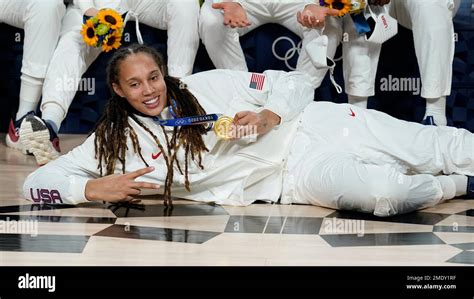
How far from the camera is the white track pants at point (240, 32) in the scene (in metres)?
4.21

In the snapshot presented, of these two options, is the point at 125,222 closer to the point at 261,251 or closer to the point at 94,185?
the point at 94,185

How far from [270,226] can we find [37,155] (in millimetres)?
1382

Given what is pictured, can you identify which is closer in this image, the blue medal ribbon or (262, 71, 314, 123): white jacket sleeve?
the blue medal ribbon

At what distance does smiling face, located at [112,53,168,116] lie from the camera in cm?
320

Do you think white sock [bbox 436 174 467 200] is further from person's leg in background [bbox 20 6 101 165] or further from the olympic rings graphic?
person's leg in background [bbox 20 6 101 165]

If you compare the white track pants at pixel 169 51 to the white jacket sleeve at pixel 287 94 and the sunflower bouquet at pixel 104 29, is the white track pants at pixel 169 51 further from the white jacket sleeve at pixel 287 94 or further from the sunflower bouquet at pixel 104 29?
the white jacket sleeve at pixel 287 94

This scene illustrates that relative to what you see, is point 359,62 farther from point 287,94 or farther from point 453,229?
point 453,229

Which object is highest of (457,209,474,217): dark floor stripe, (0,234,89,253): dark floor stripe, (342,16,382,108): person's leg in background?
(342,16,382,108): person's leg in background

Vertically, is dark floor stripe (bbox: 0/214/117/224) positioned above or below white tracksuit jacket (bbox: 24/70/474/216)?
below

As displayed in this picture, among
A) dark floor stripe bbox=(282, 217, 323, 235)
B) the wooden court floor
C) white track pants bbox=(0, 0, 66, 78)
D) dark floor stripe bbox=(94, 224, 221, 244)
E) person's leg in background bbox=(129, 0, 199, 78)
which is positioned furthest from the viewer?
white track pants bbox=(0, 0, 66, 78)

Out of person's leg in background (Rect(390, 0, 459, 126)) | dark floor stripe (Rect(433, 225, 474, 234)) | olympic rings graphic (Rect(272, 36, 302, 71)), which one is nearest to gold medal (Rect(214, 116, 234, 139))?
dark floor stripe (Rect(433, 225, 474, 234))

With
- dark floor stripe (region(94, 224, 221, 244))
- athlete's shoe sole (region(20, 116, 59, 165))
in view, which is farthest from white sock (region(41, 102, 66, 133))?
dark floor stripe (region(94, 224, 221, 244))

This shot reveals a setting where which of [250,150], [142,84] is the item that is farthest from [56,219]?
[250,150]

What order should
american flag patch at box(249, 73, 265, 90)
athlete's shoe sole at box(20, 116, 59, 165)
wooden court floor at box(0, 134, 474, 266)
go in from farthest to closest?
athlete's shoe sole at box(20, 116, 59, 165), american flag patch at box(249, 73, 265, 90), wooden court floor at box(0, 134, 474, 266)
